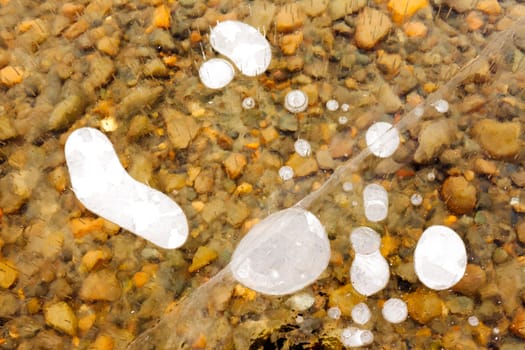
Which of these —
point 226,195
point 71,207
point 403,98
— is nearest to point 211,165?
point 226,195

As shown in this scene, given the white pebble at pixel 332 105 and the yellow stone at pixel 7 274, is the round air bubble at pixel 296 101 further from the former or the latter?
the yellow stone at pixel 7 274

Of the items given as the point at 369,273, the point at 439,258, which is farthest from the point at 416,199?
the point at 369,273

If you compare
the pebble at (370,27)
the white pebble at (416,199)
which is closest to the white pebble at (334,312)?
the white pebble at (416,199)

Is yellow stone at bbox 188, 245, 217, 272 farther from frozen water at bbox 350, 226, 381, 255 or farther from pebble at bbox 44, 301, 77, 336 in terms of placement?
frozen water at bbox 350, 226, 381, 255

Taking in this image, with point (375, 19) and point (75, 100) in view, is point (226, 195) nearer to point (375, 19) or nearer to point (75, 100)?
point (75, 100)

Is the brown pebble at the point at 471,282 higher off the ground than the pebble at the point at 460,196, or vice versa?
the pebble at the point at 460,196

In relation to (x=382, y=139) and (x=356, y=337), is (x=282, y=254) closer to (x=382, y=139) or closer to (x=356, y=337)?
(x=356, y=337)
